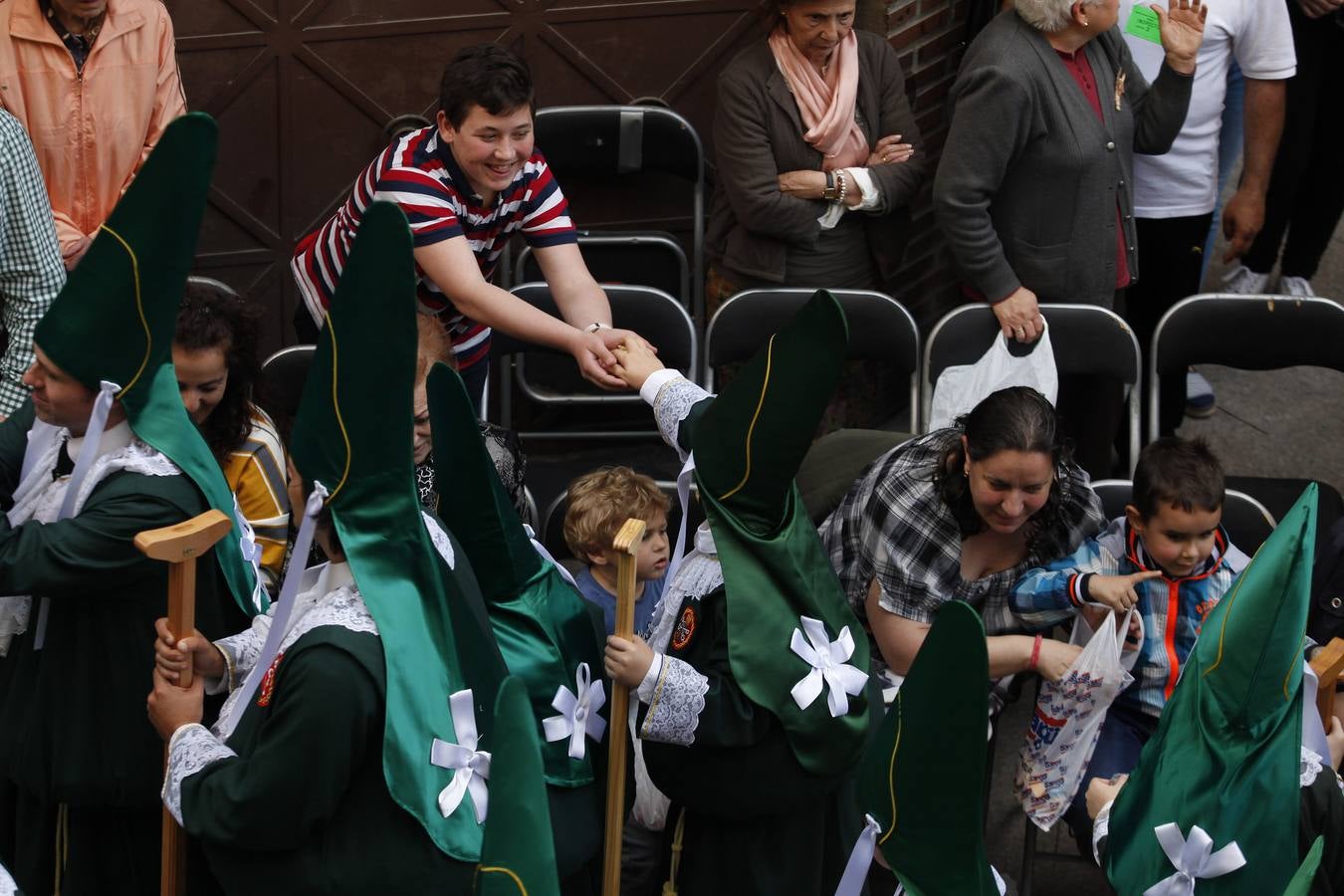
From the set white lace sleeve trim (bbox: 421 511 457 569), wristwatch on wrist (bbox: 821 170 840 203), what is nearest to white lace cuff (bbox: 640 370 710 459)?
white lace sleeve trim (bbox: 421 511 457 569)

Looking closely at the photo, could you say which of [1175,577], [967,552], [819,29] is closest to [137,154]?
[819,29]

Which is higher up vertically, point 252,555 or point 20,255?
point 20,255

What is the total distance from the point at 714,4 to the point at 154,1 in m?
1.83

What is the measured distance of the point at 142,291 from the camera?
8.67 ft

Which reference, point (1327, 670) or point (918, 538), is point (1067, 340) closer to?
point (918, 538)

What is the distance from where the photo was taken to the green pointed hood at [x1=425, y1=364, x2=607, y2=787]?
103 inches

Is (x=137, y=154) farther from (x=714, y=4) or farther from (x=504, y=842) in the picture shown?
(x=504, y=842)

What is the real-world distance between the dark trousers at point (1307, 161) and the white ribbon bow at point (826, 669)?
11.3 feet

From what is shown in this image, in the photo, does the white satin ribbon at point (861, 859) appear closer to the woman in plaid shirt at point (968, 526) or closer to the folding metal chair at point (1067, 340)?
the woman in plaid shirt at point (968, 526)

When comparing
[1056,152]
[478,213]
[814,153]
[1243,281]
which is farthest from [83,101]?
[1243,281]

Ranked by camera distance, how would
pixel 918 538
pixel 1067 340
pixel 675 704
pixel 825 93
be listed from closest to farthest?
pixel 675 704 < pixel 918 538 < pixel 1067 340 < pixel 825 93

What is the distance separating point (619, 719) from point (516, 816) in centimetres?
81

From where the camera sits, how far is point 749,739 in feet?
8.75

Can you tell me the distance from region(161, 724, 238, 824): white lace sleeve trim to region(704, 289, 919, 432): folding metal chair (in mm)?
2371
